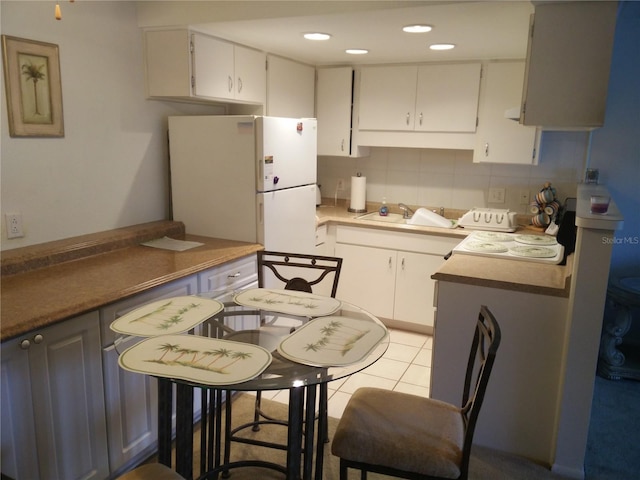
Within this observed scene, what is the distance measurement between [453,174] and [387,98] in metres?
0.81

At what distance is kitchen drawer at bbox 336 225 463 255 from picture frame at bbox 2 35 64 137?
84.3 inches

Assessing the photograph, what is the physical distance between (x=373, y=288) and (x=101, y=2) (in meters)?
2.58

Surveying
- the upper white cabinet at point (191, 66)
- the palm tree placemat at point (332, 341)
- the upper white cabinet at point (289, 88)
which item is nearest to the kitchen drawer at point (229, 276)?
the palm tree placemat at point (332, 341)

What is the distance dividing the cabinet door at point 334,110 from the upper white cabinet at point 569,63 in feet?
5.93

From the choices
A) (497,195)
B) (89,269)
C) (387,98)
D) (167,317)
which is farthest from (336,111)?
(167,317)

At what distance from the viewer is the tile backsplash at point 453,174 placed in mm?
3645

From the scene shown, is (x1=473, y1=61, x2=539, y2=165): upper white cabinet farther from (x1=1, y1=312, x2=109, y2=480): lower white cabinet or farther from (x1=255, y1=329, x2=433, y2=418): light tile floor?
(x1=1, y1=312, x2=109, y2=480): lower white cabinet

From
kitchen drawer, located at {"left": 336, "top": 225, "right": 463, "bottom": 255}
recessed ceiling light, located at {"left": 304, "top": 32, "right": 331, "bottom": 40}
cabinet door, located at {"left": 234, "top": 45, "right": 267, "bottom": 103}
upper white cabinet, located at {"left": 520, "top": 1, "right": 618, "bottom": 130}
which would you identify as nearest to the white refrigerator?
cabinet door, located at {"left": 234, "top": 45, "right": 267, "bottom": 103}

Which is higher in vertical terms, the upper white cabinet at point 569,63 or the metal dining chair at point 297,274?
the upper white cabinet at point 569,63

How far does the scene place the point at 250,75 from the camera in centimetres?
325

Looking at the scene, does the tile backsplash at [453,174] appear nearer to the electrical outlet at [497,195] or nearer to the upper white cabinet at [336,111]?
the electrical outlet at [497,195]

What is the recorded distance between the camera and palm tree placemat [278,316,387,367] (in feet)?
5.01

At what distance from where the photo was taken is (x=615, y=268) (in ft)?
11.4

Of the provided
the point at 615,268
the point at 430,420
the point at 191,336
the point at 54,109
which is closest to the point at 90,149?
the point at 54,109
